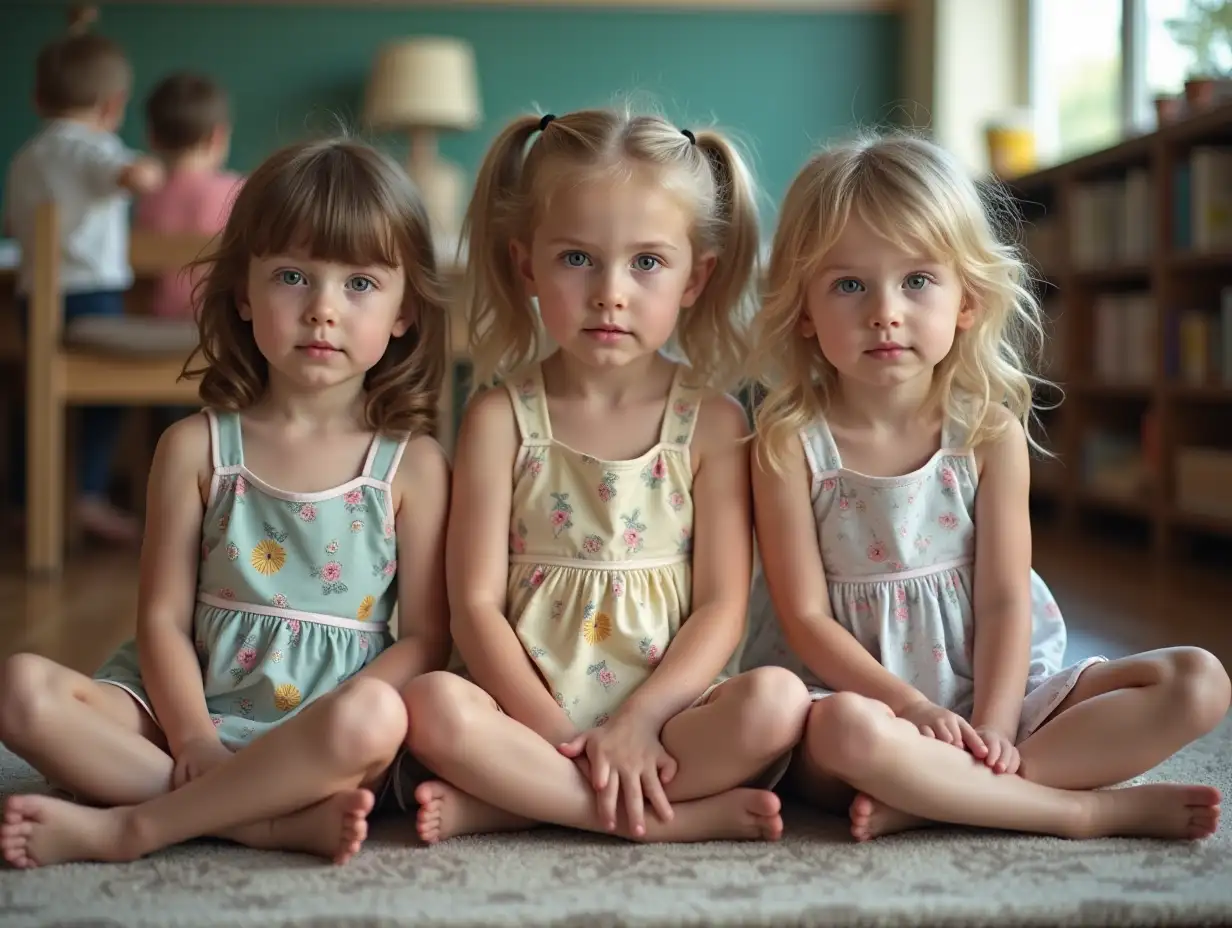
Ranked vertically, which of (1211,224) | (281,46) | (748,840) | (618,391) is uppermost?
(281,46)

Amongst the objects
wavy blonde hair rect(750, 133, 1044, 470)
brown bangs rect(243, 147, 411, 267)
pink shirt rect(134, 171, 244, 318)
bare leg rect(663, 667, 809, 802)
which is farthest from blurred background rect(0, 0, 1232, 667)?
bare leg rect(663, 667, 809, 802)

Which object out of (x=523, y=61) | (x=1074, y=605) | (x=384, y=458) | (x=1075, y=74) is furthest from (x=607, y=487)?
(x=523, y=61)

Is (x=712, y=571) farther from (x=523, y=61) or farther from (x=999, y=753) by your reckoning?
(x=523, y=61)

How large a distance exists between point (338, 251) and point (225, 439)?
0.21 meters

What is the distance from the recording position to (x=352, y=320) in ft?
4.30

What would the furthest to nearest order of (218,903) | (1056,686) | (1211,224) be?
(1211,224) < (1056,686) < (218,903)

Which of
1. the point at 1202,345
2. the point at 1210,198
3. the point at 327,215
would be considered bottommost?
the point at 1202,345

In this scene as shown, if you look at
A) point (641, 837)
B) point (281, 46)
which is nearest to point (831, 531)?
point (641, 837)

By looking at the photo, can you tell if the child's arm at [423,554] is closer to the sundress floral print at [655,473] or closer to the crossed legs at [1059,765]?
the sundress floral print at [655,473]

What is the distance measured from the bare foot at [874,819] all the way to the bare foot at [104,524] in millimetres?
2516

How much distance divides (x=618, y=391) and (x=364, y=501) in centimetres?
27

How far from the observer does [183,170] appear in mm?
3279

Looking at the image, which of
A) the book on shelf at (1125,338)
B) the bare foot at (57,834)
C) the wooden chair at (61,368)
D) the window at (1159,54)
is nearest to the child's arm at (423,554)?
the bare foot at (57,834)

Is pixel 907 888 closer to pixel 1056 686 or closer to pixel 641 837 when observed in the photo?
pixel 641 837
